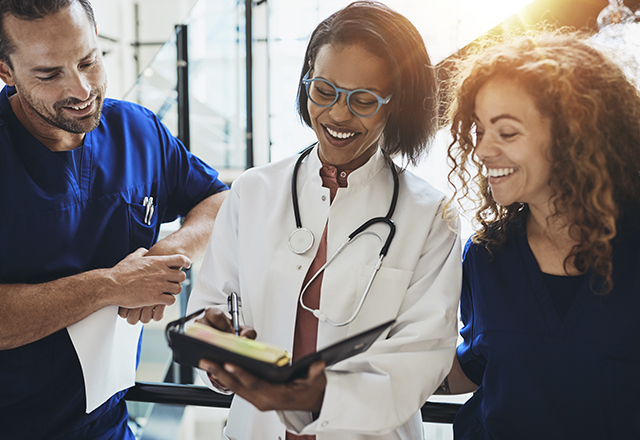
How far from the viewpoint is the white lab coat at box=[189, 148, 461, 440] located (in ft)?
3.28

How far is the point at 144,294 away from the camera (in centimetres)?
132

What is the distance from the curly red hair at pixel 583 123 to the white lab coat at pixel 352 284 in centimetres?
26

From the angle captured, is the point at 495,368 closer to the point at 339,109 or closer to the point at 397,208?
the point at 397,208

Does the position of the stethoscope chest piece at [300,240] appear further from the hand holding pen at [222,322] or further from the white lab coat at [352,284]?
the hand holding pen at [222,322]

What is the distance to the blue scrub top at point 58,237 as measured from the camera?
1287 millimetres

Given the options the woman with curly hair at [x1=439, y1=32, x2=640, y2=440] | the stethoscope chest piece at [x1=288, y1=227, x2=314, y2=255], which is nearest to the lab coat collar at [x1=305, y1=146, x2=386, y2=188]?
the stethoscope chest piece at [x1=288, y1=227, x2=314, y2=255]

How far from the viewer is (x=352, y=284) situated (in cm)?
115

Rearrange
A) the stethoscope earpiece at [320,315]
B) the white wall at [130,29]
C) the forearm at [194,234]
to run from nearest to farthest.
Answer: the stethoscope earpiece at [320,315], the forearm at [194,234], the white wall at [130,29]

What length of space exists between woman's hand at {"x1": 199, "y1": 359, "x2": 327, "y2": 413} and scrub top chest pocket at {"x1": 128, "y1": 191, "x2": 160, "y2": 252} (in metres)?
0.73

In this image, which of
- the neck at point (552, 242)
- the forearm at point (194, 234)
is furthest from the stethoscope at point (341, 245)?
the forearm at point (194, 234)

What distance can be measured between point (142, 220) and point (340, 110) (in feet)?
2.34

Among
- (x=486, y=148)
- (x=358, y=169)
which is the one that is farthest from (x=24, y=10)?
(x=486, y=148)

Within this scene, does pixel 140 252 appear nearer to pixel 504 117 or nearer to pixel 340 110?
pixel 340 110

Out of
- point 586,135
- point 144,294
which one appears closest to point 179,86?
point 144,294
